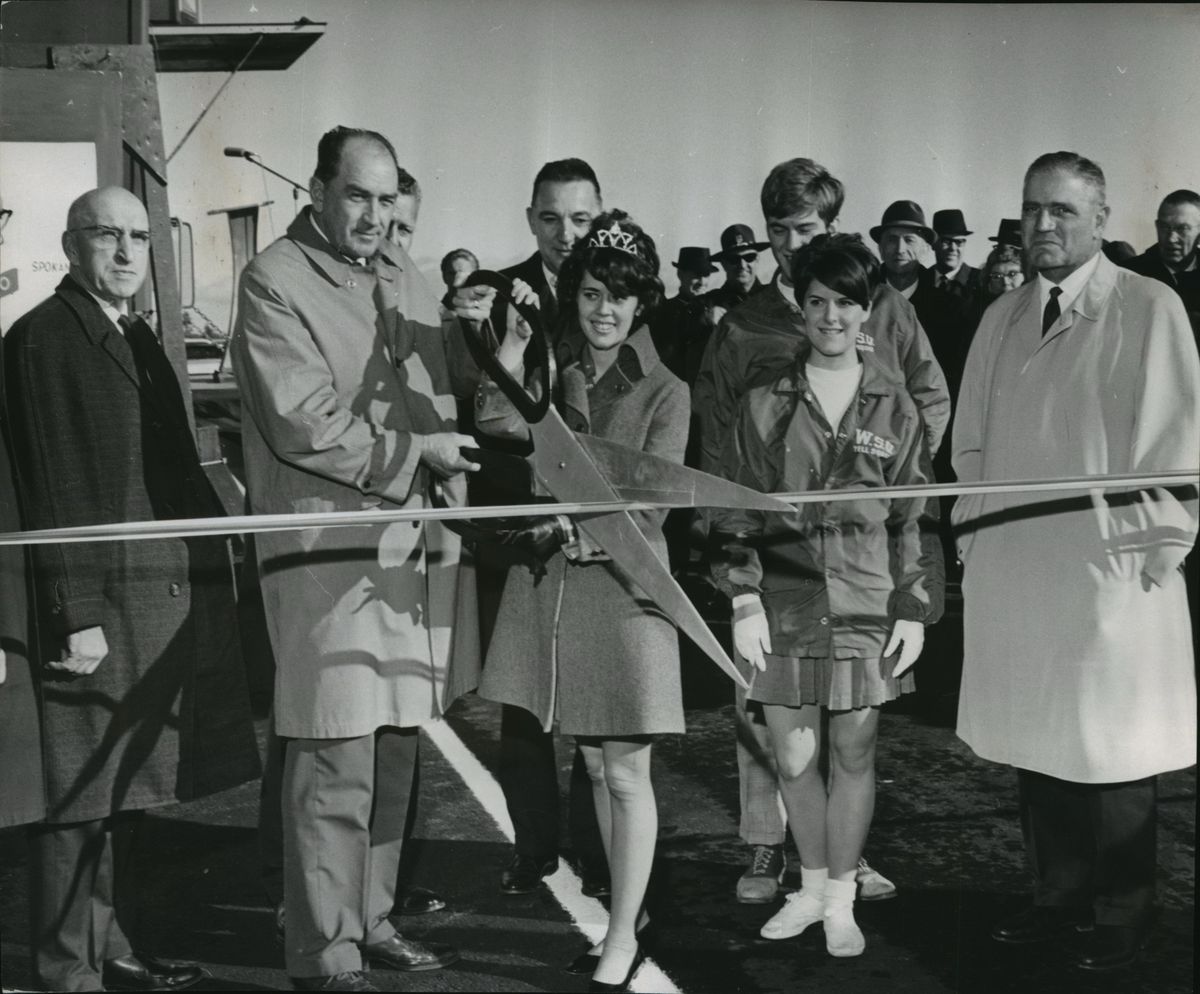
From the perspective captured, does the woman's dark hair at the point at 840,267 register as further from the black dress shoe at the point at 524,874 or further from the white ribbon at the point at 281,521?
the black dress shoe at the point at 524,874

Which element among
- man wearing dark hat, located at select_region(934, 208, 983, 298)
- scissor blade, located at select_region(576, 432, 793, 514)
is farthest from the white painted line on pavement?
man wearing dark hat, located at select_region(934, 208, 983, 298)

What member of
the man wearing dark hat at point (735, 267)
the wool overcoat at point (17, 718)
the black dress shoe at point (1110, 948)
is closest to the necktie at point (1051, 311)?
the man wearing dark hat at point (735, 267)

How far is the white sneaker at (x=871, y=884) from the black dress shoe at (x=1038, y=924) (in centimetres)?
23

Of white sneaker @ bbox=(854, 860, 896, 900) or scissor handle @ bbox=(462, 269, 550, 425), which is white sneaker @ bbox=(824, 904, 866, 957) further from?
scissor handle @ bbox=(462, 269, 550, 425)

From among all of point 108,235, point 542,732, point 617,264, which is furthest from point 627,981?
point 108,235

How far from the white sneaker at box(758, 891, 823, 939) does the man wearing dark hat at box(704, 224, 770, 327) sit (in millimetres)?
1078

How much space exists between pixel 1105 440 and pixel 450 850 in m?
1.42

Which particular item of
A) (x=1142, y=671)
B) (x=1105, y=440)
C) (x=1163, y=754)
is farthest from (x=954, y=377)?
(x=1163, y=754)

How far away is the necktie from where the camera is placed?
2674 mm

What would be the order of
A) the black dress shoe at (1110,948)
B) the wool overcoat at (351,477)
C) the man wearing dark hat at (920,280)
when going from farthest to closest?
the black dress shoe at (1110,948) → the man wearing dark hat at (920,280) → the wool overcoat at (351,477)

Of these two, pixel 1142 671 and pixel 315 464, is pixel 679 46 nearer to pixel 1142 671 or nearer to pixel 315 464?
pixel 315 464

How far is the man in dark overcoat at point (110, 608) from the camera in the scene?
2.47m

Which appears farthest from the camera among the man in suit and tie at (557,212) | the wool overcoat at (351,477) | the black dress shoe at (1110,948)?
the black dress shoe at (1110,948)

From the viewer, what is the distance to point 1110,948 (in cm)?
278
